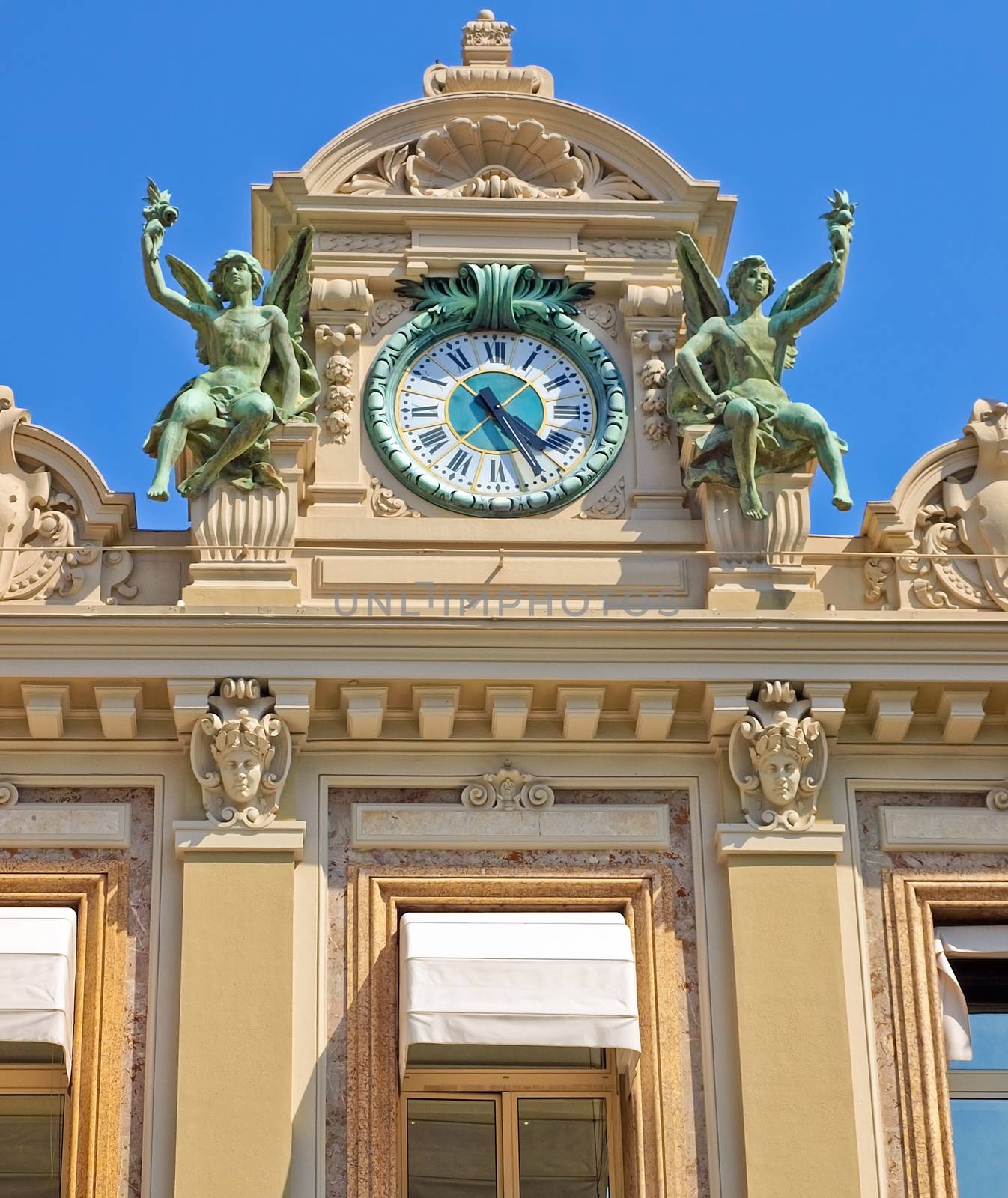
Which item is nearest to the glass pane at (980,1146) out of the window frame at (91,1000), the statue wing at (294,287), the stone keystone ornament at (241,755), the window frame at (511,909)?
the window frame at (511,909)

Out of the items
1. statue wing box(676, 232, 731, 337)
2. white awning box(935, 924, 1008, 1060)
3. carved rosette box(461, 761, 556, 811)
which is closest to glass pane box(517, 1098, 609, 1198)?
carved rosette box(461, 761, 556, 811)

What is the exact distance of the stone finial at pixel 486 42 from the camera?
21.5m

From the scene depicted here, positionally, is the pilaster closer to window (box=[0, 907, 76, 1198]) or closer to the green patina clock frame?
window (box=[0, 907, 76, 1198])

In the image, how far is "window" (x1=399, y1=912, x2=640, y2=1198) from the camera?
17.2 meters

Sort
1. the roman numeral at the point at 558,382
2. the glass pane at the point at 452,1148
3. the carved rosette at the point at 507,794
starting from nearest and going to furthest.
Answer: the glass pane at the point at 452,1148
the carved rosette at the point at 507,794
the roman numeral at the point at 558,382

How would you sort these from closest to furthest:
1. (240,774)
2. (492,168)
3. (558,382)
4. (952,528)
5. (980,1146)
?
(980,1146) → (240,774) → (952,528) → (558,382) → (492,168)

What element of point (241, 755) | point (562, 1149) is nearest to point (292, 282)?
point (241, 755)

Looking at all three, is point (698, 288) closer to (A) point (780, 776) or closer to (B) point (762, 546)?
(B) point (762, 546)

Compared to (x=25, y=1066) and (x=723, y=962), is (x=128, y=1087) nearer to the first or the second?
(x=25, y=1066)

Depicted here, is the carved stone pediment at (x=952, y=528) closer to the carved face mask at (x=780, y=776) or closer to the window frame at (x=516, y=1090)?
the carved face mask at (x=780, y=776)

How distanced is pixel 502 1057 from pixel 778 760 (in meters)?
2.58

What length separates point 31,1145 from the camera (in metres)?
17.5

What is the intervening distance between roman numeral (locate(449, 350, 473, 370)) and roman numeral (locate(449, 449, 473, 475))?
738 mm

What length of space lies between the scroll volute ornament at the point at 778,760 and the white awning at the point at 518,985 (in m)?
1.29
